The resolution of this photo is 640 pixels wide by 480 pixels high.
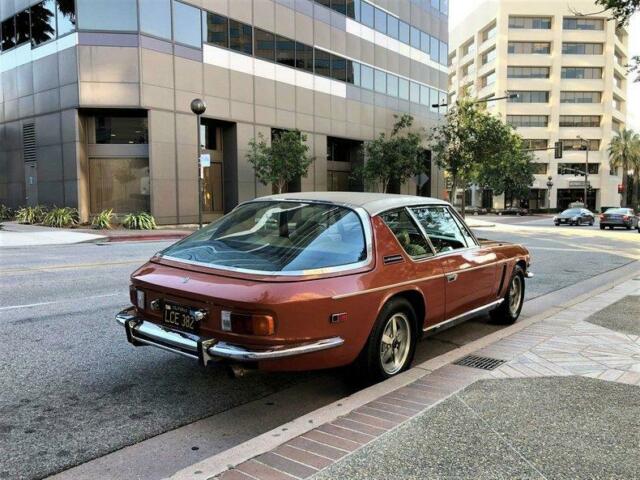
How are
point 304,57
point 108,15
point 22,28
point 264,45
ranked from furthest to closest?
point 304,57 < point 264,45 < point 22,28 < point 108,15

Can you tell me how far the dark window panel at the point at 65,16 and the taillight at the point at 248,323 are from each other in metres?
24.0

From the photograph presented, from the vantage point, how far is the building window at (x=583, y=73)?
73875mm

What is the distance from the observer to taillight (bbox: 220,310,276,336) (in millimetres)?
3670

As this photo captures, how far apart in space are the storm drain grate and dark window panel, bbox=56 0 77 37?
24.0 m

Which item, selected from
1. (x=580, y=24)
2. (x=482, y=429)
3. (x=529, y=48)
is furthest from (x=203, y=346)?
(x=580, y=24)

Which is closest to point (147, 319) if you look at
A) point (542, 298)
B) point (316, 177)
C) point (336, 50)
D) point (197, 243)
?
point (197, 243)

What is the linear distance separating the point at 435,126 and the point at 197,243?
39962mm

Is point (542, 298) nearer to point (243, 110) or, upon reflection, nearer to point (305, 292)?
point (305, 292)

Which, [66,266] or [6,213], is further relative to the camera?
[6,213]

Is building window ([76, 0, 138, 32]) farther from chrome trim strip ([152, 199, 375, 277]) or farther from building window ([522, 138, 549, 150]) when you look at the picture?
building window ([522, 138, 549, 150])

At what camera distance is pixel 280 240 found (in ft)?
15.1

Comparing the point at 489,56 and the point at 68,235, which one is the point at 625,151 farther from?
the point at 68,235

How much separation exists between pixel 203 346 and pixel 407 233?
2.16m

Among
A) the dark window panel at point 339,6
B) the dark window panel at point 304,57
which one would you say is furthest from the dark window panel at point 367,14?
the dark window panel at point 304,57
